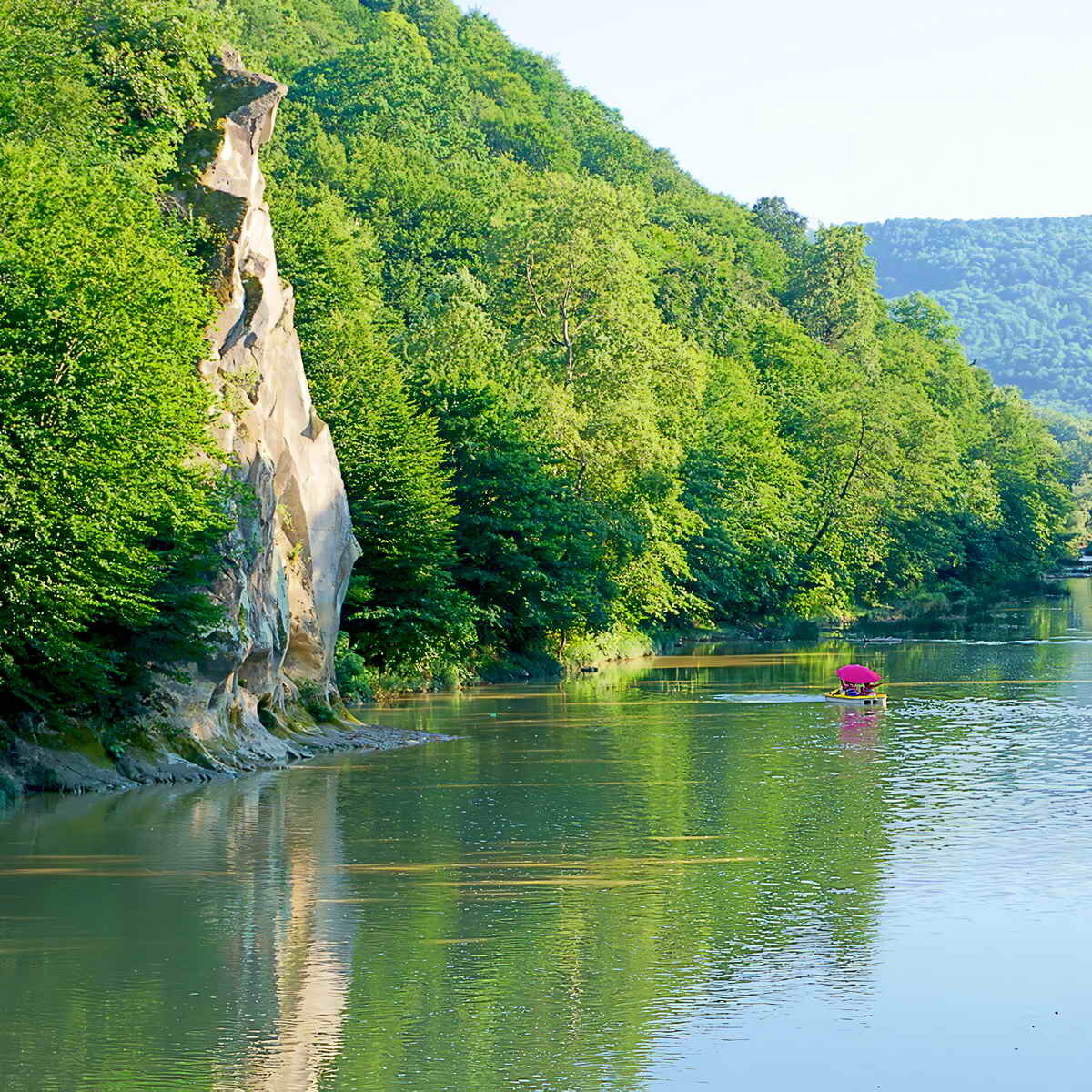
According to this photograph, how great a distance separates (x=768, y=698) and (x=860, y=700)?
3227mm

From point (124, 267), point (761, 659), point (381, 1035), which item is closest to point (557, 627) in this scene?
point (761, 659)

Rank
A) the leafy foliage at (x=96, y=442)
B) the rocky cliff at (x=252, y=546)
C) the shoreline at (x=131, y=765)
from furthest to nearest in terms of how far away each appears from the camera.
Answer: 1. the rocky cliff at (x=252, y=546)
2. the shoreline at (x=131, y=765)
3. the leafy foliage at (x=96, y=442)

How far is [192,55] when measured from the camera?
43.4m

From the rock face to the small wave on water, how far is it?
12854mm

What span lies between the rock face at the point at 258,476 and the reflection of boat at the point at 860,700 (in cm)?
1469

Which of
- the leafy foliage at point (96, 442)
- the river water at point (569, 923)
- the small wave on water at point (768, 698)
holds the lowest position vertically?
the river water at point (569, 923)

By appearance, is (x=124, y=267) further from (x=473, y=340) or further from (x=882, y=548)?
(x=882, y=548)

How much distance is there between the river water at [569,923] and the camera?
1605cm

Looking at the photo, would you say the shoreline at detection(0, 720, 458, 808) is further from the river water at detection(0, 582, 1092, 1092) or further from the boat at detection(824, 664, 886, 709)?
the boat at detection(824, 664, 886, 709)

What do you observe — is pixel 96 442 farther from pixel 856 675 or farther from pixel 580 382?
pixel 580 382

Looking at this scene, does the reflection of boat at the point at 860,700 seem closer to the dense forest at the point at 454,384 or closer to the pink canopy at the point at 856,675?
the pink canopy at the point at 856,675

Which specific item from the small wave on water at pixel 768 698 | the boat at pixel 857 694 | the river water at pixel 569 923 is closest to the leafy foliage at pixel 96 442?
the river water at pixel 569 923

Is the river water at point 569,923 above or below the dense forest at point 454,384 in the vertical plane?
below

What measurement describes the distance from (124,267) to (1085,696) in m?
31.0
